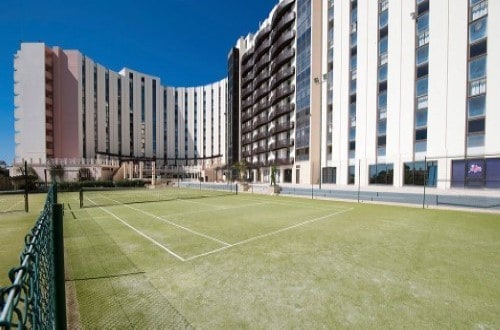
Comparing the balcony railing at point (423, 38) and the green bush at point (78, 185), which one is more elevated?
the balcony railing at point (423, 38)

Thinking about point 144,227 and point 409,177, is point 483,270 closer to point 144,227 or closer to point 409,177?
point 144,227

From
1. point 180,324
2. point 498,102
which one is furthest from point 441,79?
point 180,324

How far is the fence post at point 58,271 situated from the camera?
2.51m

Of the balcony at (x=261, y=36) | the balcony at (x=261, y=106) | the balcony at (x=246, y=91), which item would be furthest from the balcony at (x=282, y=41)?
the balcony at (x=246, y=91)

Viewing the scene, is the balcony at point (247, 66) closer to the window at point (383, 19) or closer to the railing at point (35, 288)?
the window at point (383, 19)

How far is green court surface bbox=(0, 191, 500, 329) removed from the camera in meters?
4.40

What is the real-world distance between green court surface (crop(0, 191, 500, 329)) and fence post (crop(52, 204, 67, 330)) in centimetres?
206

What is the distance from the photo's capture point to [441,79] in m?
29.6

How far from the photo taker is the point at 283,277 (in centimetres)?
604

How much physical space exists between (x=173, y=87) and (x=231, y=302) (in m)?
100

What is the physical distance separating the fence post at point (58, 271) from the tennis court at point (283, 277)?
208 cm

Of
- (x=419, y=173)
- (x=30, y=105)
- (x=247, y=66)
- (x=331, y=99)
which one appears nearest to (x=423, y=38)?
(x=331, y=99)

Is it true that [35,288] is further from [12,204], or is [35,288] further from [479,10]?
[479,10]

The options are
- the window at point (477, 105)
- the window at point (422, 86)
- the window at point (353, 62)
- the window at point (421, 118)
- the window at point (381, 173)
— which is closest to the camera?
the window at point (477, 105)
